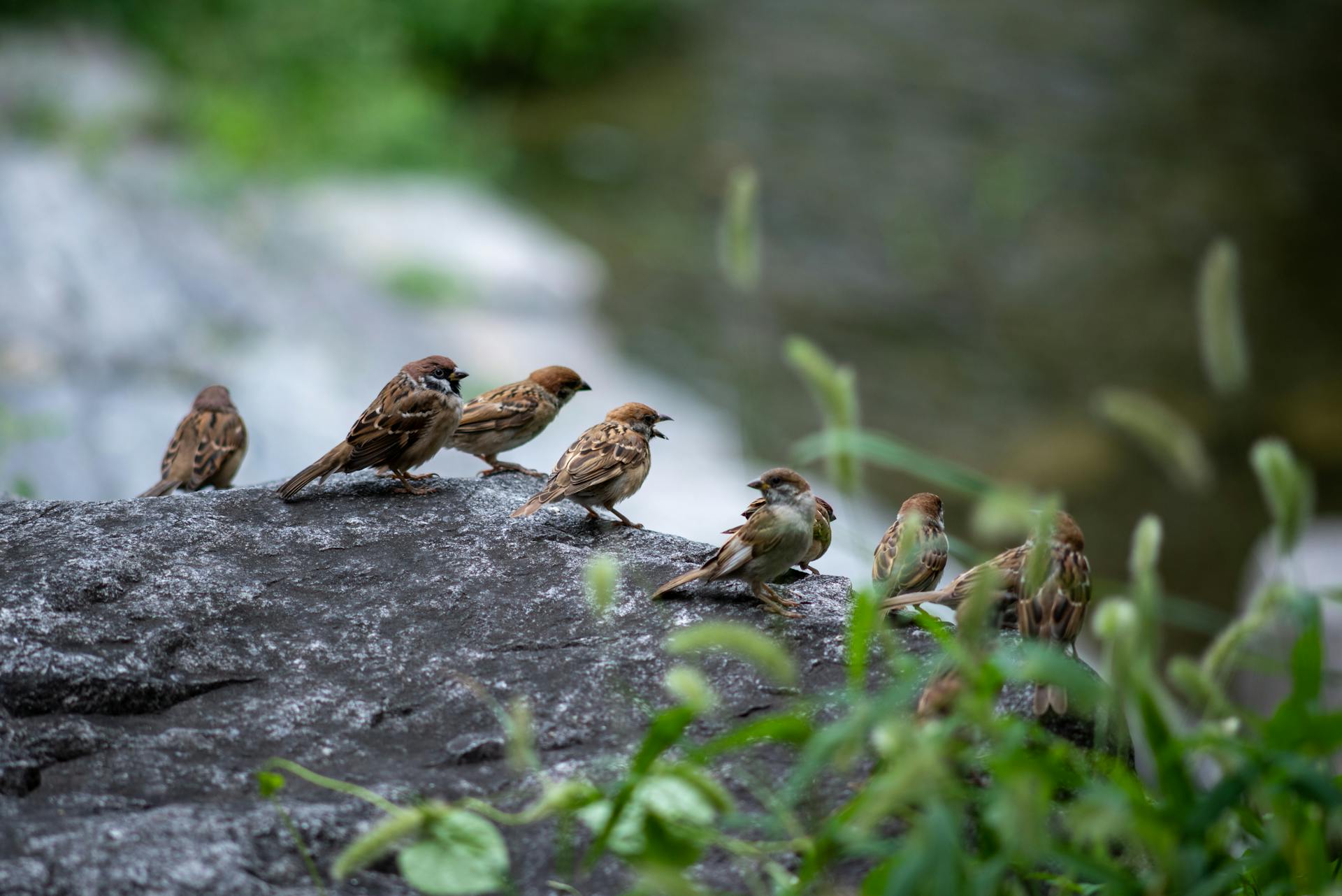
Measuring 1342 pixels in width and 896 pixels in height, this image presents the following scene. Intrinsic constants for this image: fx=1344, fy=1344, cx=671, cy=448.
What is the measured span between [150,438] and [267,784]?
572cm

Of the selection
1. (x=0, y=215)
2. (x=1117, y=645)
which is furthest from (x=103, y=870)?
(x=0, y=215)

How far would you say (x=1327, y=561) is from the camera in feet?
29.1

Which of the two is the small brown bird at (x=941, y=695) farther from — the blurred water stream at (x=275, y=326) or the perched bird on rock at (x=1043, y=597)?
the blurred water stream at (x=275, y=326)

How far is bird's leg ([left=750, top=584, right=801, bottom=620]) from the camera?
12.0 feet

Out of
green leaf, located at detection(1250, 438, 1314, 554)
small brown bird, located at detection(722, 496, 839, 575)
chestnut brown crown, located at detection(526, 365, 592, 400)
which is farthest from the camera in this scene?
chestnut brown crown, located at detection(526, 365, 592, 400)

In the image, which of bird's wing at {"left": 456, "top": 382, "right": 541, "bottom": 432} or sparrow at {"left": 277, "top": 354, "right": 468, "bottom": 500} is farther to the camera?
bird's wing at {"left": 456, "top": 382, "right": 541, "bottom": 432}

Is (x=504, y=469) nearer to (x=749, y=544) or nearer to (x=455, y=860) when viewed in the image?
(x=749, y=544)

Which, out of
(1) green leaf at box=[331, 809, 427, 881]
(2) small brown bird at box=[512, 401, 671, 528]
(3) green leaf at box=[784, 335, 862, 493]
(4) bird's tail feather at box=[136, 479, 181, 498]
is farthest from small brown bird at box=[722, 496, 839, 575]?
(4) bird's tail feather at box=[136, 479, 181, 498]

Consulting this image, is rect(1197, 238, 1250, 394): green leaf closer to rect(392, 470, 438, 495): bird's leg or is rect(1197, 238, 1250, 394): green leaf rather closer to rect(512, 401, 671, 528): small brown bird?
rect(512, 401, 671, 528): small brown bird

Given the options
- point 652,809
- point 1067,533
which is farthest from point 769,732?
point 1067,533

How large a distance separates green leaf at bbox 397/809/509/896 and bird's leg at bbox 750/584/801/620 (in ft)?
4.04

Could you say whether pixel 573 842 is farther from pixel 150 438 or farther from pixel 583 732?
pixel 150 438

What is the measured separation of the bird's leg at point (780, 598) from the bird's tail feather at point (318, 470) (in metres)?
1.57

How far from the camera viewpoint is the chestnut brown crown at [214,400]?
5.39 metres
